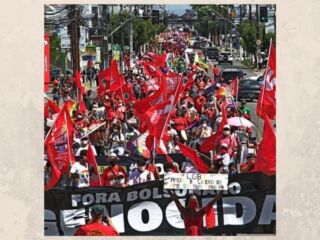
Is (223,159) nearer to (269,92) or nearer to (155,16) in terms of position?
(269,92)

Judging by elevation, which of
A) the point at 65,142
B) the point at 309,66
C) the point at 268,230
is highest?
the point at 309,66

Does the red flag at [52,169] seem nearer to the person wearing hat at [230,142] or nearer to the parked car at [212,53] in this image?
the person wearing hat at [230,142]

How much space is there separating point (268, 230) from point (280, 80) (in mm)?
2420

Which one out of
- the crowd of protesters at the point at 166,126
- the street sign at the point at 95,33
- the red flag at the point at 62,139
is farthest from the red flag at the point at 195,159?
the street sign at the point at 95,33

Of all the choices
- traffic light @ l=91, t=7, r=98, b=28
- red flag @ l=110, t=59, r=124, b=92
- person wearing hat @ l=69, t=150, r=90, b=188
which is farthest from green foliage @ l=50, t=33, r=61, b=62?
person wearing hat @ l=69, t=150, r=90, b=188

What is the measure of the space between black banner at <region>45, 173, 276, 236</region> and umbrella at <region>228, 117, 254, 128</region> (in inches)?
82.7

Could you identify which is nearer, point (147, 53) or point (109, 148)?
point (109, 148)

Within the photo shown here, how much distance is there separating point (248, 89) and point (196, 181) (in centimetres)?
337

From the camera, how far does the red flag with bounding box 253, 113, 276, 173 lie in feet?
58.5

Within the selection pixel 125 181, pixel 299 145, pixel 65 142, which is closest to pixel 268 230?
pixel 299 145

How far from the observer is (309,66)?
17875mm

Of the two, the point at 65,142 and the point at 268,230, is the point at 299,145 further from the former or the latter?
the point at 65,142

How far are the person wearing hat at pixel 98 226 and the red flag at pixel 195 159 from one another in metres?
1.72

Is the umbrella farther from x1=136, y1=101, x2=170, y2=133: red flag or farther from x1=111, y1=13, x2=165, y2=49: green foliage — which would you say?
x1=111, y1=13, x2=165, y2=49: green foliage
